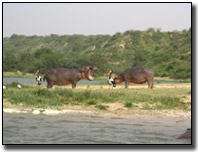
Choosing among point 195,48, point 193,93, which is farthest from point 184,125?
point 195,48

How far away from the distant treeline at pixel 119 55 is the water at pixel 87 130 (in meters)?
32.9

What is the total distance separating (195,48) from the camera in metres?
12.5

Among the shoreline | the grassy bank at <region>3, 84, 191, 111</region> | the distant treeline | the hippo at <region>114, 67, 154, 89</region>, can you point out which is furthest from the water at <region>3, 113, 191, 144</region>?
the distant treeline

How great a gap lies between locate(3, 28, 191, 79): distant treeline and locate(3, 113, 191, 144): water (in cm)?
3289

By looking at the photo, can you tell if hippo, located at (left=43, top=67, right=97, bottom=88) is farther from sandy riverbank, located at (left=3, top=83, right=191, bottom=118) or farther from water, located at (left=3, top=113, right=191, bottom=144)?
water, located at (left=3, top=113, right=191, bottom=144)

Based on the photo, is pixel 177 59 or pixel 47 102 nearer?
pixel 47 102

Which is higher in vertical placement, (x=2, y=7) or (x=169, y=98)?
(x=2, y=7)

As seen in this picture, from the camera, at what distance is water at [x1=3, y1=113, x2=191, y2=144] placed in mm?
11219

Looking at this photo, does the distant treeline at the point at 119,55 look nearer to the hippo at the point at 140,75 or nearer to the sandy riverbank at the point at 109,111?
the hippo at the point at 140,75

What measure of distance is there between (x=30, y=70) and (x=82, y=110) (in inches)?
1719

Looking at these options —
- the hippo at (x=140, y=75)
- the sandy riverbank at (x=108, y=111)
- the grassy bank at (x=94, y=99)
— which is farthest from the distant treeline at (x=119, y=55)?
the sandy riverbank at (x=108, y=111)

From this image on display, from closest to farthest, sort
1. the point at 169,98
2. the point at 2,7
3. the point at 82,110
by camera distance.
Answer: the point at 2,7
the point at 82,110
the point at 169,98

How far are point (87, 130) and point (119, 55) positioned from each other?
60.7 meters

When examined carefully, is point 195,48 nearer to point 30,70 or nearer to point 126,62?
point 30,70
